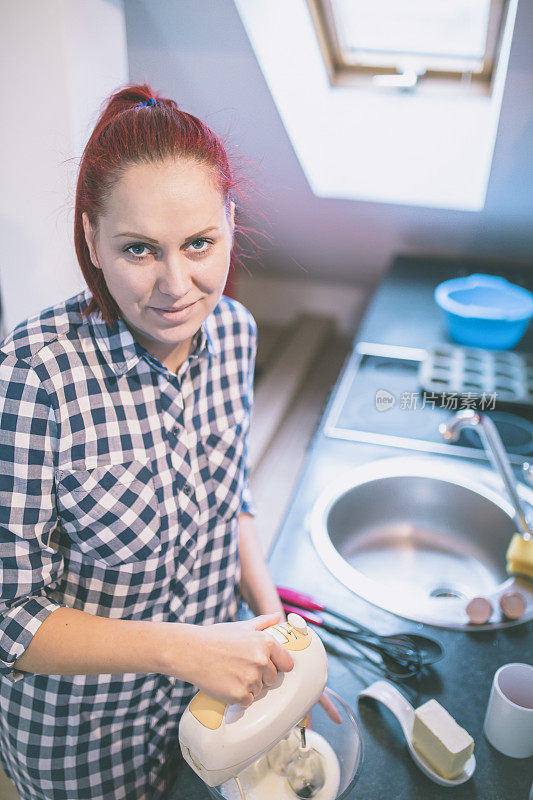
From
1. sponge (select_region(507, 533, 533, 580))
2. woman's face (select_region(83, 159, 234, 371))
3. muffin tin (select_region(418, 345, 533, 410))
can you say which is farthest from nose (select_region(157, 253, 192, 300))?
muffin tin (select_region(418, 345, 533, 410))

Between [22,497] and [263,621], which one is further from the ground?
[22,497]

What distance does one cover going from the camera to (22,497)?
0.81 m

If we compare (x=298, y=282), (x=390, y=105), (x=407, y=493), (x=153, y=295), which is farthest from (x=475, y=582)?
(x=298, y=282)

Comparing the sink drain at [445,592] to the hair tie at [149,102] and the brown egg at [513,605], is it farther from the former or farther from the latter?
the hair tie at [149,102]

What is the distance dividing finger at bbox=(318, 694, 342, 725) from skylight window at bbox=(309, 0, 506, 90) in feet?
5.47

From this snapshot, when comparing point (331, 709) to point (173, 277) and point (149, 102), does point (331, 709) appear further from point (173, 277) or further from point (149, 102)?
point (149, 102)

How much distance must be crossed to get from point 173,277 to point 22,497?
0.32 metres

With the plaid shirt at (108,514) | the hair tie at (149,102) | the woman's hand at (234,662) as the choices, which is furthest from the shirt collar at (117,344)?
the woman's hand at (234,662)

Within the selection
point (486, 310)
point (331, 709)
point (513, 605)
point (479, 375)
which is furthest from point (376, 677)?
point (486, 310)

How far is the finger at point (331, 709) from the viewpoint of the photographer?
0.92 m

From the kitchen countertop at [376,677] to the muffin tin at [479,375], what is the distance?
0.29 m

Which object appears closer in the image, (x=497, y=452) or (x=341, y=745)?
(x=341, y=745)

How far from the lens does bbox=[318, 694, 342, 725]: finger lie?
3.03 feet

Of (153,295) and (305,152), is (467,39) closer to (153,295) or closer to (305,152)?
(305,152)
